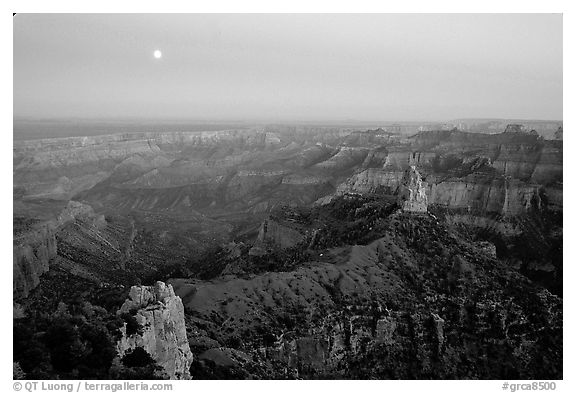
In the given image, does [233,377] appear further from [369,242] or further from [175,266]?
[175,266]

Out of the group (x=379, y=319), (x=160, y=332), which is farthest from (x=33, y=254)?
(x=379, y=319)

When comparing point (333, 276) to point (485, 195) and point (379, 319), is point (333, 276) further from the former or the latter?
point (485, 195)

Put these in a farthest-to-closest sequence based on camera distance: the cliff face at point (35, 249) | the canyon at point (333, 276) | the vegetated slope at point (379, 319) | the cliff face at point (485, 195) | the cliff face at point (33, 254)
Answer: the cliff face at point (485, 195) → the cliff face at point (33, 254) → the cliff face at point (35, 249) → the vegetated slope at point (379, 319) → the canyon at point (333, 276)

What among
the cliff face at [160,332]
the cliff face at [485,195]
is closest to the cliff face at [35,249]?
the cliff face at [160,332]

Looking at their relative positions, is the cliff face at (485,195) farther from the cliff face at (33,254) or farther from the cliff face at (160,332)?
the cliff face at (160,332)

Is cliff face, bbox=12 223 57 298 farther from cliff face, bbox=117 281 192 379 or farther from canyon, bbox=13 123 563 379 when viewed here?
cliff face, bbox=117 281 192 379

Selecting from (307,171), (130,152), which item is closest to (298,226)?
(307,171)

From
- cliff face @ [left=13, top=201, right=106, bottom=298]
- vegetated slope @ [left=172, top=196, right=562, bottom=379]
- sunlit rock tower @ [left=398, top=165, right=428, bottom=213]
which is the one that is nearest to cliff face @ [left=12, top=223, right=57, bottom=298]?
cliff face @ [left=13, top=201, right=106, bottom=298]

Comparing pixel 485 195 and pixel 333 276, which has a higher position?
pixel 333 276
